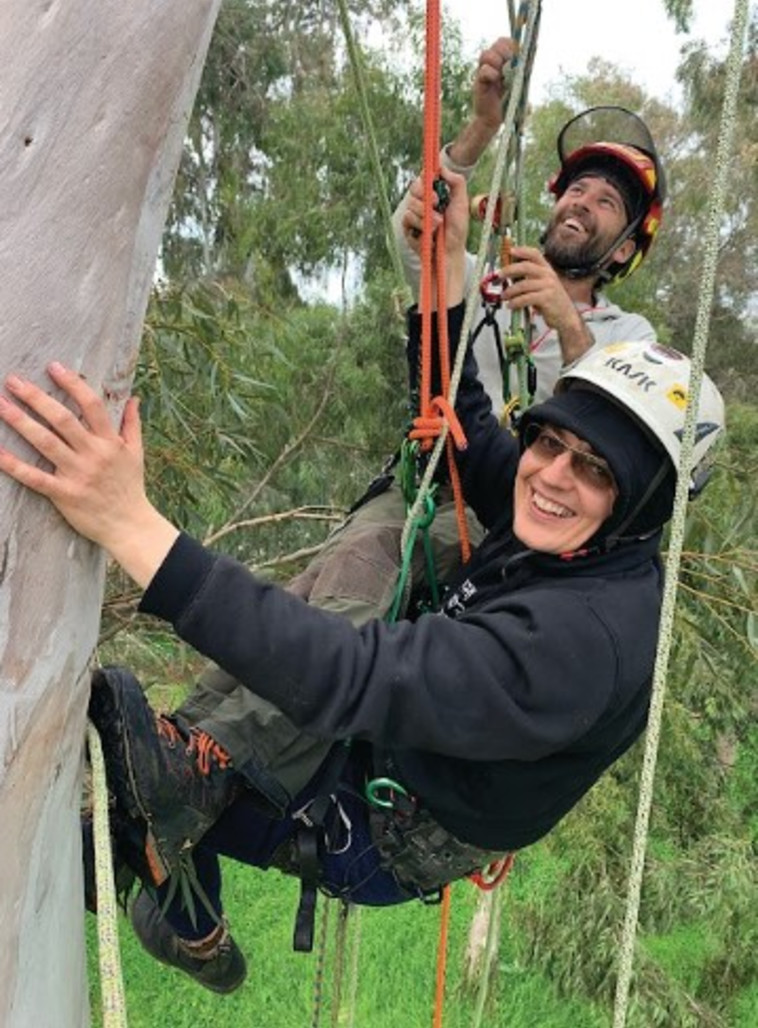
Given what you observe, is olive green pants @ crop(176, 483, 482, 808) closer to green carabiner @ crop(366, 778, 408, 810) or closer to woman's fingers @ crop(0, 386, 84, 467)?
green carabiner @ crop(366, 778, 408, 810)

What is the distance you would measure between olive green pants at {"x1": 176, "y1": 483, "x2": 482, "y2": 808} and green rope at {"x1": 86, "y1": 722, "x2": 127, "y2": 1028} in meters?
0.25

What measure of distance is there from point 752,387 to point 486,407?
9.46 m

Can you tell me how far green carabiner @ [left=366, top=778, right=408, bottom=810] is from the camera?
1.21m

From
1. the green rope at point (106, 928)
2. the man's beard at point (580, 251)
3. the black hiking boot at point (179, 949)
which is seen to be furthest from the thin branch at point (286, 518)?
the green rope at point (106, 928)

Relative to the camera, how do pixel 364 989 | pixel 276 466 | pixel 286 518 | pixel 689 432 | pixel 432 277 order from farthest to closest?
pixel 364 989 < pixel 276 466 < pixel 286 518 < pixel 432 277 < pixel 689 432

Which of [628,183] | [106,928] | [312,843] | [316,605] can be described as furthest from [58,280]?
[628,183]

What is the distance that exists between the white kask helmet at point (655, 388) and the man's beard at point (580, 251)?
0.65 metres

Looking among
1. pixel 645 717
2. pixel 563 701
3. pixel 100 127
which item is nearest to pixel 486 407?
pixel 645 717

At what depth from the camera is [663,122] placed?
1106cm

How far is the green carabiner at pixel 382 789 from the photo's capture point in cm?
121

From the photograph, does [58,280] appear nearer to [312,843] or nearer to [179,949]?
[312,843]

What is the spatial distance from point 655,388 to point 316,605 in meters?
0.42

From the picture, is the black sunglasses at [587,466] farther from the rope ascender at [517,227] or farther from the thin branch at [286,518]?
Answer: the thin branch at [286,518]

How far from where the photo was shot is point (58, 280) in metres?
0.77
